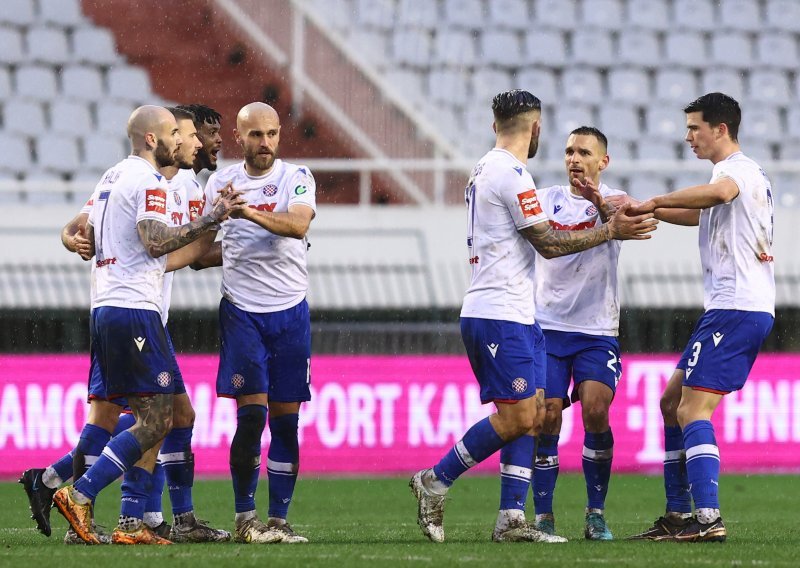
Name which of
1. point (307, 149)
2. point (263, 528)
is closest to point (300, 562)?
point (263, 528)

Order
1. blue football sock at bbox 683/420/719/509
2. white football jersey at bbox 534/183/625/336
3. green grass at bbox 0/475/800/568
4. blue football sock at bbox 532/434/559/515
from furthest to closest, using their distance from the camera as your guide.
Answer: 1. white football jersey at bbox 534/183/625/336
2. blue football sock at bbox 532/434/559/515
3. blue football sock at bbox 683/420/719/509
4. green grass at bbox 0/475/800/568

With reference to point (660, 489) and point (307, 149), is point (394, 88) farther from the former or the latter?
point (660, 489)

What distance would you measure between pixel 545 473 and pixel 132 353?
228 cm

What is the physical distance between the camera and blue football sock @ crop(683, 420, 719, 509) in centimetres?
719

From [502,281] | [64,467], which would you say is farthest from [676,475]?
[64,467]

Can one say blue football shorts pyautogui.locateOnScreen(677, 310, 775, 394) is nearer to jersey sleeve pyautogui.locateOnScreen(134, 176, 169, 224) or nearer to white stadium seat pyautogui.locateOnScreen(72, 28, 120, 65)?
jersey sleeve pyautogui.locateOnScreen(134, 176, 169, 224)

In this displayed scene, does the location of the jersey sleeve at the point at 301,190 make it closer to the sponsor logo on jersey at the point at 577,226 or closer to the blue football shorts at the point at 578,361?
the sponsor logo on jersey at the point at 577,226

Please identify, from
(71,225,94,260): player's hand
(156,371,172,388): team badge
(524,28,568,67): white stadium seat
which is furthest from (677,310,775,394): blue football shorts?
(524,28,568,67): white stadium seat

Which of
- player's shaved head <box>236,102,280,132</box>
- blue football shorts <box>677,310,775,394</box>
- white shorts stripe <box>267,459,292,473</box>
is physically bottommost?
white shorts stripe <box>267,459,292,473</box>

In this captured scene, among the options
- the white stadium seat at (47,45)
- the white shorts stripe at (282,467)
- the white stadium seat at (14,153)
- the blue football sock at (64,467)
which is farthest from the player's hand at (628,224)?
the white stadium seat at (47,45)

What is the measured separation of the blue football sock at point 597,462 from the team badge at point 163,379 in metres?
2.25

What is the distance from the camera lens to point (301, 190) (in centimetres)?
753

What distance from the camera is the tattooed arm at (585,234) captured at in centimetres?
729

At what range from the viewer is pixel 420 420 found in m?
13.1
